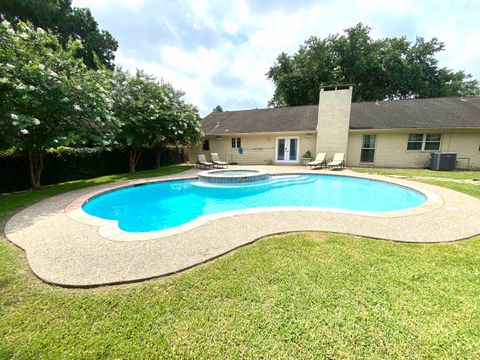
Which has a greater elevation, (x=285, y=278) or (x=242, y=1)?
(x=242, y=1)

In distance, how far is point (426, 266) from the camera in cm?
312

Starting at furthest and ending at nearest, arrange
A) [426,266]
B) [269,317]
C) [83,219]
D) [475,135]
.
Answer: [475,135]
[83,219]
[426,266]
[269,317]

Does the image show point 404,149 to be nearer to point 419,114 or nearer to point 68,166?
point 419,114

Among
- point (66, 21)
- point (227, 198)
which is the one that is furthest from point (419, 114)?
point (66, 21)

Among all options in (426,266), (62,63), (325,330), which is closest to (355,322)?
(325,330)

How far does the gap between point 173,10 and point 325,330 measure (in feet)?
42.2

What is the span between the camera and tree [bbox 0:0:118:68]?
18.7m

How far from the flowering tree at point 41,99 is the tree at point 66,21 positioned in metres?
13.4

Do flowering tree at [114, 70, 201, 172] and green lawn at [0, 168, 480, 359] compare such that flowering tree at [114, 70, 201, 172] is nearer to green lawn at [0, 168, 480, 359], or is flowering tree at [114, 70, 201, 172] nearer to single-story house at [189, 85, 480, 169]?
single-story house at [189, 85, 480, 169]

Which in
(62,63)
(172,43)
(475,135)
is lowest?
(475,135)

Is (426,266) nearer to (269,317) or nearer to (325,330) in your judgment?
(325,330)

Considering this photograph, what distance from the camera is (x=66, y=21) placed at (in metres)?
22.1

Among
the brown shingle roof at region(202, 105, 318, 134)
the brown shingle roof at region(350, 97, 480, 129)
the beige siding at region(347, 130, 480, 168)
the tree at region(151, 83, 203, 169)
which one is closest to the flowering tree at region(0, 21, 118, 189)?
the tree at region(151, 83, 203, 169)

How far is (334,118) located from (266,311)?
15.9 meters
